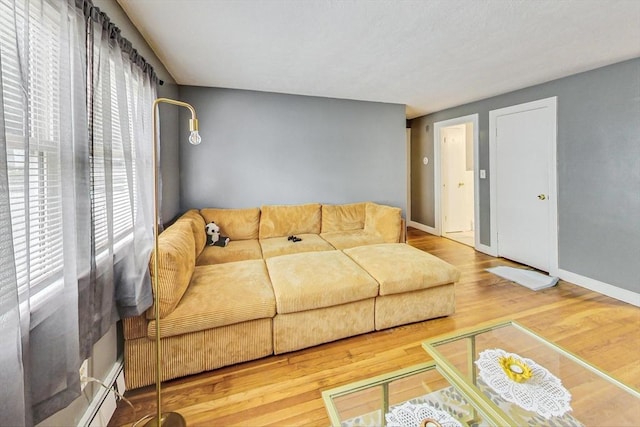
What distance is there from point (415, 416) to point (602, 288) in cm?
294

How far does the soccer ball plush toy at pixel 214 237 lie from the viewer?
114 inches

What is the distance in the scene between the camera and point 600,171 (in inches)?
105

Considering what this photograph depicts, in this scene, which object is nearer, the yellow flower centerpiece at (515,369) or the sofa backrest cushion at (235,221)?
the yellow flower centerpiece at (515,369)

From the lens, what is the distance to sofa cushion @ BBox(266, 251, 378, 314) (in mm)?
1808

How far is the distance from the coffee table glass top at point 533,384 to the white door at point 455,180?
3.91 m

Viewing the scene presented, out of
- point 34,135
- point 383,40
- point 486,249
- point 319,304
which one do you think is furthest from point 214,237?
point 486,249

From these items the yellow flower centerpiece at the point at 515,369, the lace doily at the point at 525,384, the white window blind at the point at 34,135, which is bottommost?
the lace doily at the point at 525,384

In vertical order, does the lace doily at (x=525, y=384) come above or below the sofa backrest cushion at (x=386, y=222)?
below

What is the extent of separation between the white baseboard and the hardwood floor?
0.07m

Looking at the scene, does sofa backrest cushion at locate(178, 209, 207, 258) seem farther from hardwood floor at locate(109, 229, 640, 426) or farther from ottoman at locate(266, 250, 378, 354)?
hardwood floor at locate(109, 229, 640, 426)

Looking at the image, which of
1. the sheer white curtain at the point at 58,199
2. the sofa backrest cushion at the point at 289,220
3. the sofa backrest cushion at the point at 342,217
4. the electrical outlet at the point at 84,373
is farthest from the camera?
the sofa backrest cushion at the point at 342,217

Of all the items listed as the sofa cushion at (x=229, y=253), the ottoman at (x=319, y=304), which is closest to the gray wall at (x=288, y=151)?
the sofa cushion at (x=229, y=253)

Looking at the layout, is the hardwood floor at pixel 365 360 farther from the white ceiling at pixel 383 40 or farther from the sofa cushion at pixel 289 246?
the white ceiling at pixel 383 40

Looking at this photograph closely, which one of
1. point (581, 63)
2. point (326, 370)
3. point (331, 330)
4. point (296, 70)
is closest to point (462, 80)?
point (581, 63)
